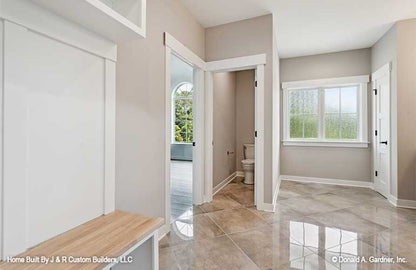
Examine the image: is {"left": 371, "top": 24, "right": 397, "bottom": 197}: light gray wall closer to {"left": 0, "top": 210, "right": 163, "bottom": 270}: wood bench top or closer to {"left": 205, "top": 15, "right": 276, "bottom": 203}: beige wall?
{"left": 205, "top": 15, "right": 276, "bottom": 203}: beige wall

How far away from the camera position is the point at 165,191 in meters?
2.13

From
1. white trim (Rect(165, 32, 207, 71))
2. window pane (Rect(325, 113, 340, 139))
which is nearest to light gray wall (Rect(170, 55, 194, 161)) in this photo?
white trim (Rect(165, 32, 207, 71))

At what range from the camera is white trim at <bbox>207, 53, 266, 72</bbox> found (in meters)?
2.82

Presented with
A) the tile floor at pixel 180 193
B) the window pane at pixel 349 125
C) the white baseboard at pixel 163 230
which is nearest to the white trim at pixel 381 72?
the window pane at pixel 349 125

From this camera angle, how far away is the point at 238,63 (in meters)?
2.92

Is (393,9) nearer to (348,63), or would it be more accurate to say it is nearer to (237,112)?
(348,63)

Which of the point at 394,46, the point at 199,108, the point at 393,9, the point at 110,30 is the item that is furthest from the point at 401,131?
the point at 110,30

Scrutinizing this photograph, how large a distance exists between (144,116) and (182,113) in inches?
218

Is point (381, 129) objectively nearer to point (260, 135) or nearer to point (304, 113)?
point (304, 113)

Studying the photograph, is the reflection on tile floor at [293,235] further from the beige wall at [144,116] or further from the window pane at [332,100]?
the window pane at [332,100]

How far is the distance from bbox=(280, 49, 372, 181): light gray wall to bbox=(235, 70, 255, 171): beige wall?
76 cm

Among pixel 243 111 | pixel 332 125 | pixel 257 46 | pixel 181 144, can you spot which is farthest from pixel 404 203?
pixel 181 144

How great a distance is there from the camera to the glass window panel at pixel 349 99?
4.10 meters

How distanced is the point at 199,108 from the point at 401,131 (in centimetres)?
296
